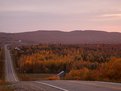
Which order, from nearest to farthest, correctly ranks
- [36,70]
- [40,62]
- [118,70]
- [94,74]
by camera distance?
1. [118,70]
2. [94,74]
3. [36,70]
4. [40,62]

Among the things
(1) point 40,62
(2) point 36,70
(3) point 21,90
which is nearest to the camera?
(3) point 21,90

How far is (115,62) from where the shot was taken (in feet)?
125

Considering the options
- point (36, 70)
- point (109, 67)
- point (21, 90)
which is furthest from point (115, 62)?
point (36, 70)

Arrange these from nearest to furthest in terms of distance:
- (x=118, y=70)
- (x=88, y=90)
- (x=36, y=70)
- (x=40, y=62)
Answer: (x=88, y=90) → (x=118, y=70) → (x=36, y=70) → (x=40, y=62)

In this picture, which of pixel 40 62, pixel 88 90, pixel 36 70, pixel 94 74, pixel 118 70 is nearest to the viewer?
pixel 88 90

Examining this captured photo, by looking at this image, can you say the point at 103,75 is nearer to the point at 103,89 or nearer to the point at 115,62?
the point at 115,62

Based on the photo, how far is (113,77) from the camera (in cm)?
3672

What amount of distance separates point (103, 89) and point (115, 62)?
1561cm

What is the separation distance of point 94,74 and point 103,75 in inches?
72.2

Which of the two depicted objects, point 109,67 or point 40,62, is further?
point 40,62

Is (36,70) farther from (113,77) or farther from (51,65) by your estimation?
(113,77)

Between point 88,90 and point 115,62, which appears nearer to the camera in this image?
point 88,90

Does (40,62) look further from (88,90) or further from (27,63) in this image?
(88,90)

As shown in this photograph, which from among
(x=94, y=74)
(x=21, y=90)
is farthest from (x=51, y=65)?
(x=21, y=90)
